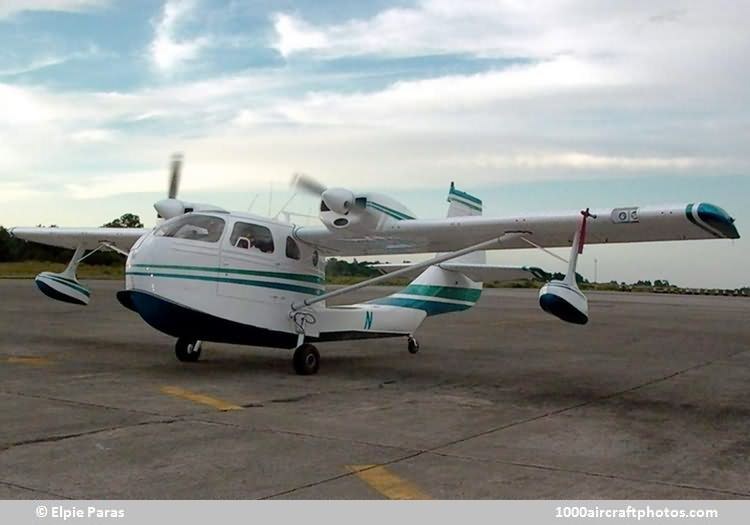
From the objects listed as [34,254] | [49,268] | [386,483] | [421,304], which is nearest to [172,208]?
[421,304]

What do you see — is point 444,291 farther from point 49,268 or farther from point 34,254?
point 34,254

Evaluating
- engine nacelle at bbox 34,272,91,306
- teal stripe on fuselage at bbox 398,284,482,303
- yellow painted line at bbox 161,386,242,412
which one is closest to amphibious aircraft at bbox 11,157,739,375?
teal stripe on fuselage at bbox 398,284,482,303

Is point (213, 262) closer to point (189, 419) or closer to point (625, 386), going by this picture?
point (189, 419)

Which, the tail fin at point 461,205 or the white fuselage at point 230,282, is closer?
the white fuselage at point 230,282

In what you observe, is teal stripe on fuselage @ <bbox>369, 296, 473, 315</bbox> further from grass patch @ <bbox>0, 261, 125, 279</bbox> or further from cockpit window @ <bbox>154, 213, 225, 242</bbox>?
grass patch @ <bbox>0, 261, 125, 279</bbox>

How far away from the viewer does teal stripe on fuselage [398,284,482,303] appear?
602 inches

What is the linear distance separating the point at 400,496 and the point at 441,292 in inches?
405

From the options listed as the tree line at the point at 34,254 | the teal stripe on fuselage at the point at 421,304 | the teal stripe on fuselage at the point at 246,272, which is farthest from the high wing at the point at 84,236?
the tree line at the point at 34,254

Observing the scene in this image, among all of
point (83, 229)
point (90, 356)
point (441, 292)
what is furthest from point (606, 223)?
point (83, 229)

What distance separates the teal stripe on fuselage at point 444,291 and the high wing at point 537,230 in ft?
4.48

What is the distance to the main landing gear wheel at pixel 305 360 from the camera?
12.2m

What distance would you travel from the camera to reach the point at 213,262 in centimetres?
1159

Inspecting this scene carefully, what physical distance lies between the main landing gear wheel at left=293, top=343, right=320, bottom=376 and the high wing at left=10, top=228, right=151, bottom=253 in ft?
15.9

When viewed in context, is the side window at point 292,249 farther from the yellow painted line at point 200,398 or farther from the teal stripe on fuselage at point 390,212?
the yellow painted line at point 200,398
